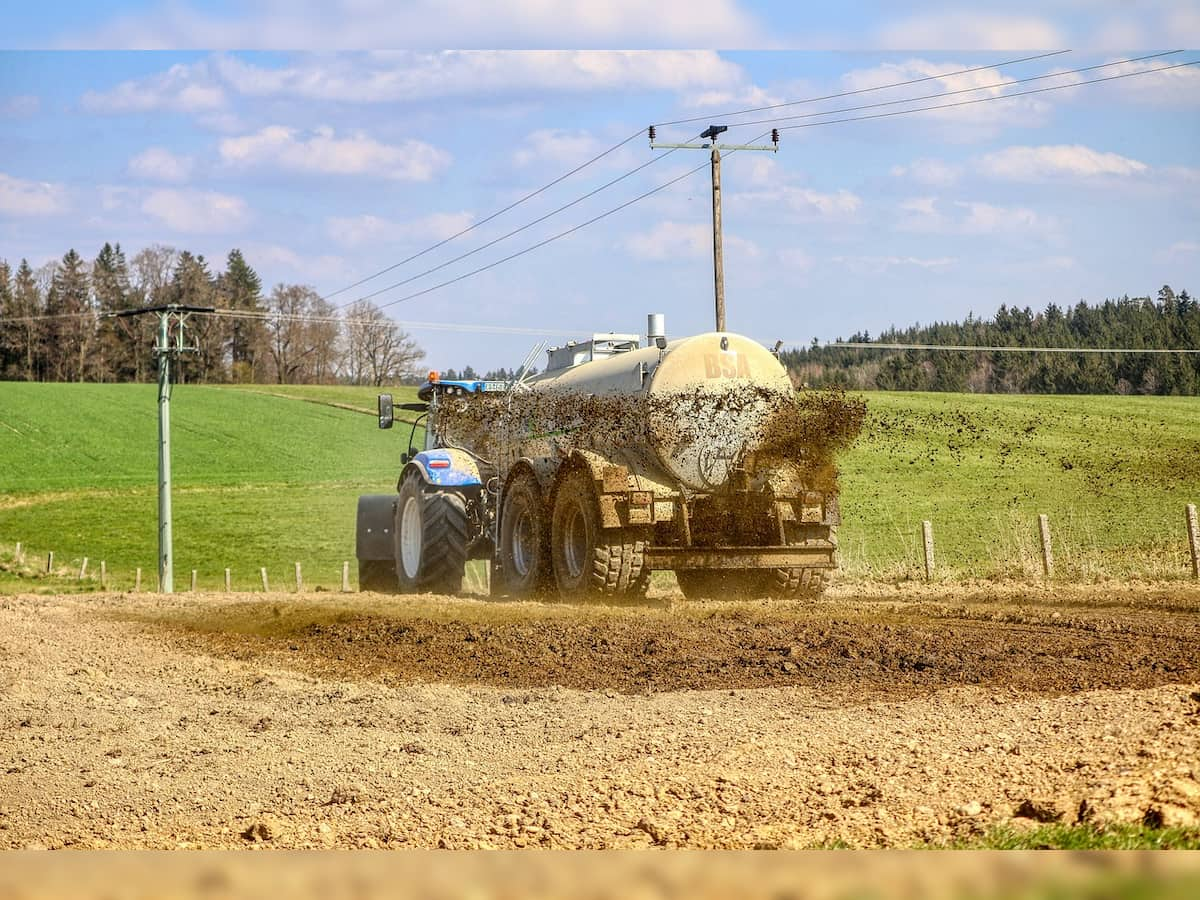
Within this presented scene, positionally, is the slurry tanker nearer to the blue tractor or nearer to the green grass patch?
the blue tractor

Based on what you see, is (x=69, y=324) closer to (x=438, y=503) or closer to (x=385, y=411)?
(x=385, y=411)

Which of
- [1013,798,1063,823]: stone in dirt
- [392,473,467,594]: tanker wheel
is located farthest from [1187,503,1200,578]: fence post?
[1013,798,1063,823]: stone in dirt

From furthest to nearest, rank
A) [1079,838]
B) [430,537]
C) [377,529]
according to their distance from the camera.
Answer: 1. [377,529]
2. [430,537]
3. [1079,838]

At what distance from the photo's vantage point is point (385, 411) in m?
14.5

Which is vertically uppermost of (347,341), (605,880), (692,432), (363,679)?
(347,341)

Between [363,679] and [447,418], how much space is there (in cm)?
713

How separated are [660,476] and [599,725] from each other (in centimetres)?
624

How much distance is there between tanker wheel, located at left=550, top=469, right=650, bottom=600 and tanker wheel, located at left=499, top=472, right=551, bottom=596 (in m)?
0.52

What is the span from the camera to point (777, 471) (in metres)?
12.7

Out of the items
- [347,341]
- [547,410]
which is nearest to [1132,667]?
[547,410]

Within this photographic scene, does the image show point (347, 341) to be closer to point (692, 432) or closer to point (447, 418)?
point (447, 418)

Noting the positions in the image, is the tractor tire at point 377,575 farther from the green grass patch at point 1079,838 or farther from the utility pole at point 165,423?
the green grass patch at point 1079,838

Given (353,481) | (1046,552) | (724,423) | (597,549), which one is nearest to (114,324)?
(597,549)

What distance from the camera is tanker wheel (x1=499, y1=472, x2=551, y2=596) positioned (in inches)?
535
